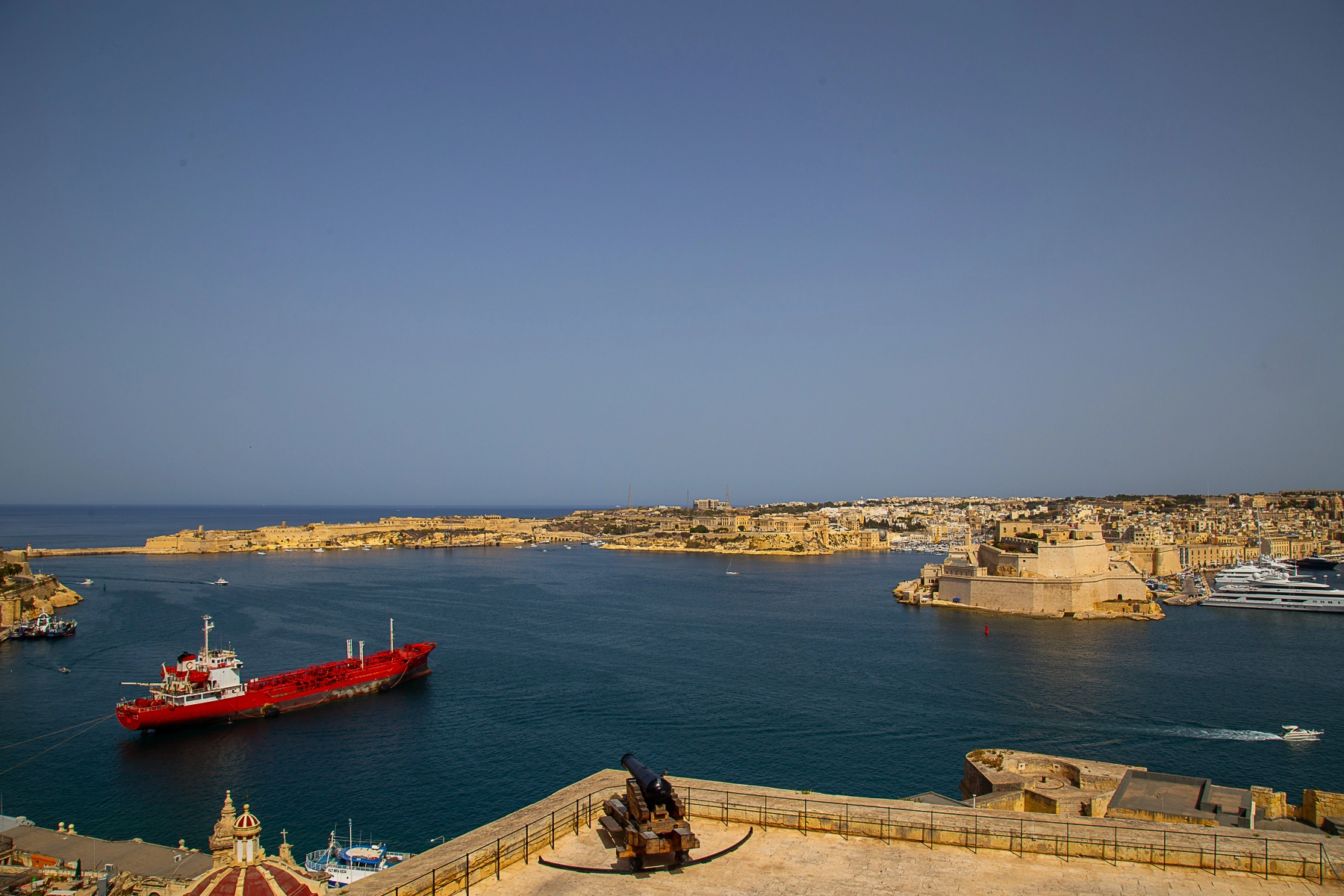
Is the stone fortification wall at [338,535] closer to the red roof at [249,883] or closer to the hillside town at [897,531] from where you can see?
the hillside town at [897,531]

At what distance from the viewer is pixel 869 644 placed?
87.6ft

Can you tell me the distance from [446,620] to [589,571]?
20793mm

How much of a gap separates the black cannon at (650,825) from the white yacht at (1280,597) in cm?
3980

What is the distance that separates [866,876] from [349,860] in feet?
Answer: 26.7

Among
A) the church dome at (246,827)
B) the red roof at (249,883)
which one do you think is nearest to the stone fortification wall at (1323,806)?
the red roof at (249,883)

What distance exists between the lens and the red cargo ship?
58.3ft

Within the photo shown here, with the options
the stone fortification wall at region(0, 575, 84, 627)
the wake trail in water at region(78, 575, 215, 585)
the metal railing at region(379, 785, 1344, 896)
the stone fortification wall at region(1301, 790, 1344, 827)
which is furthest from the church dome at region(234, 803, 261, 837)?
the wake trail in water at region(78, 575, 215, 585)

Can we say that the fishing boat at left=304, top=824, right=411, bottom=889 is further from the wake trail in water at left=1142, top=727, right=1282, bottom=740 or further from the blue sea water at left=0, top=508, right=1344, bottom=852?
the wake trail in water at left=1142, top=727, right=1282, bottom=740

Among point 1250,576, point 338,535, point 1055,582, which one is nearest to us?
point 1055,582

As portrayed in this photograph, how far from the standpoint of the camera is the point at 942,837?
544 cm

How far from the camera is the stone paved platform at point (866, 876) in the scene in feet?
15.6

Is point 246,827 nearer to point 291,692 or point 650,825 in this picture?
point 650,825

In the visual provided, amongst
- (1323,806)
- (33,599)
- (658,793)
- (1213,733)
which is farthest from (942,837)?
(33,599)

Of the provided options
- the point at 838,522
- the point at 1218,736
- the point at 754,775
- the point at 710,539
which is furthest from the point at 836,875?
the point at 838,522
